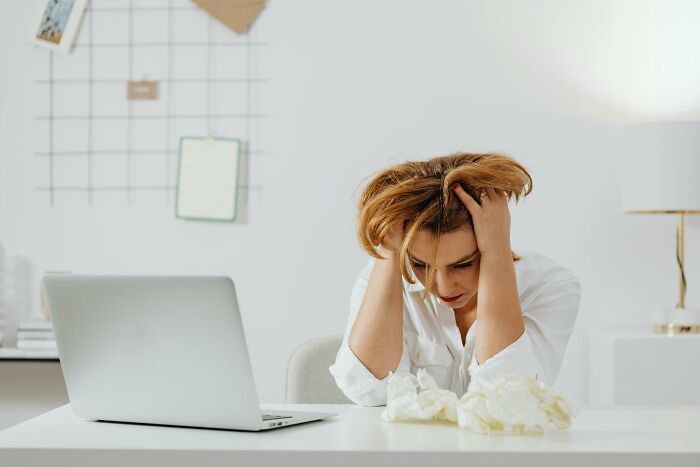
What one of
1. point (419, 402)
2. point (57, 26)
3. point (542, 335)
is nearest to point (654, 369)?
point (542, 335)

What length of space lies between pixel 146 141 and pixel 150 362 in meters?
1.97

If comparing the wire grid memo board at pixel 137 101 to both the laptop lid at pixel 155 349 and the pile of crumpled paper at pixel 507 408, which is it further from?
the pile of crumpled paper at pixel 507 408

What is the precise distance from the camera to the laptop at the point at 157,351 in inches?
41.6

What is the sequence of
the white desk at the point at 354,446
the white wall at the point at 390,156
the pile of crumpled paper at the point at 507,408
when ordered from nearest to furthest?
the white desk at the point at 354,446, the pile of crumpled paper at the point at 507,408, the white wall at the point at 390,156

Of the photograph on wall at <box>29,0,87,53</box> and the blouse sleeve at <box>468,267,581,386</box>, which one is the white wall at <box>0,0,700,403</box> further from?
the blouse sleeve at <box>468,267,581,386</box>

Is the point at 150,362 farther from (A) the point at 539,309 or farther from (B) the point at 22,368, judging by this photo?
(B) the point at 22,368

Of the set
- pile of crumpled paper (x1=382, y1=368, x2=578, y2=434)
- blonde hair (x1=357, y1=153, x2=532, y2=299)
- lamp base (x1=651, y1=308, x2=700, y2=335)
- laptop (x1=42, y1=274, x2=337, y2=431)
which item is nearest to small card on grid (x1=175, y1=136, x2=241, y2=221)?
lamp base (x1=651, y1=308, x2=700, y2=335)

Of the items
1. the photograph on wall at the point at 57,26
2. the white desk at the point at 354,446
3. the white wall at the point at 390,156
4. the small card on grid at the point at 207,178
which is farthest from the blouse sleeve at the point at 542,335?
the photograph on wall at the point at 57,26

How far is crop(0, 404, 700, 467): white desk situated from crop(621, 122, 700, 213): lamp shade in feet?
5.04

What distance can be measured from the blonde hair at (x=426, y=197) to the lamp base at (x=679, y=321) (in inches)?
54.8

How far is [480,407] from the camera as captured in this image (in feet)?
3.49

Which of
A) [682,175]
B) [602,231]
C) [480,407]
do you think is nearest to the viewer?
[480,407]

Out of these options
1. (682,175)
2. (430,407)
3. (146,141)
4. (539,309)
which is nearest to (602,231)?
(682,175)

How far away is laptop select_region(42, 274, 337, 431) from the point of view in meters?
1.06
